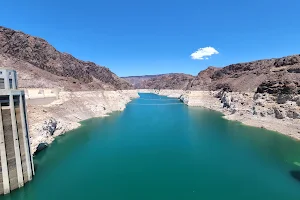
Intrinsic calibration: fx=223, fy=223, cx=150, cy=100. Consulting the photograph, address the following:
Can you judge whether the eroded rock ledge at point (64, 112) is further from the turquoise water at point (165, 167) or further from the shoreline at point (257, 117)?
the shoreline at point (257, 117)

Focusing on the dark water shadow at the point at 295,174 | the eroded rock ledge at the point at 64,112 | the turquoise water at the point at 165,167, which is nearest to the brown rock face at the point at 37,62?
the eroded rock ledge at the point at 64,112

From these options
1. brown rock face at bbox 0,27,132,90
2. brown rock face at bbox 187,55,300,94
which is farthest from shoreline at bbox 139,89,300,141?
brown rock face at bbox 0,27,132,90

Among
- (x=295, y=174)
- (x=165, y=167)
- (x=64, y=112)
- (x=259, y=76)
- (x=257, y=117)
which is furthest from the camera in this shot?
(x=259, y=76)

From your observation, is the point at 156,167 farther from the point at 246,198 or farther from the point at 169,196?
the point at 246,198

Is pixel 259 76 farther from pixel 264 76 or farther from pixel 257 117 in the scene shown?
pixel 257 117

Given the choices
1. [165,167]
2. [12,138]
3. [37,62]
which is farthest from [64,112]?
[37,62]

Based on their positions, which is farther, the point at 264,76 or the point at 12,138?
the point at 264,76
